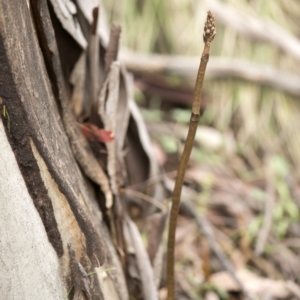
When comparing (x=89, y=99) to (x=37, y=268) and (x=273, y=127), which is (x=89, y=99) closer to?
(x=37, y=268)

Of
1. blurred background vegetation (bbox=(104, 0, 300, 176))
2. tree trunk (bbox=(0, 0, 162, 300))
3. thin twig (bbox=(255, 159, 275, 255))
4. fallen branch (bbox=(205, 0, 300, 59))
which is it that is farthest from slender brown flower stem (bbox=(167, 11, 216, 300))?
fallen branch (bbox=(205, 0, 300, 59))

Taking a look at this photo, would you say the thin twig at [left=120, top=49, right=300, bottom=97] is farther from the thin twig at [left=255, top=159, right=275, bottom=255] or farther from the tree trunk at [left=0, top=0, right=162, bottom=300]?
the tree trunk at [left=0, top=0, right=162, bottom=300]

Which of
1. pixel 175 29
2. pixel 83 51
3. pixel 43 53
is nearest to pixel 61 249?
pixel 43 53

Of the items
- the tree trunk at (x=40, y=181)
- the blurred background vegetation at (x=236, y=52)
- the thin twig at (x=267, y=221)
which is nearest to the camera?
the tree trunk at (x=40, y=181)

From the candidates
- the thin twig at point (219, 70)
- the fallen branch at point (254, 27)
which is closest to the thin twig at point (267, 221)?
the thin twig at point (219, 70)

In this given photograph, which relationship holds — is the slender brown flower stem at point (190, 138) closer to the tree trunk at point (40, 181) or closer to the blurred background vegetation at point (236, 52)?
the tree trunk at point (40, 181)

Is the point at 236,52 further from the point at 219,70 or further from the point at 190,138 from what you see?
the point at 190,138

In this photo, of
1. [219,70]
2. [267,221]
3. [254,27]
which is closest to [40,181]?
[267,221]

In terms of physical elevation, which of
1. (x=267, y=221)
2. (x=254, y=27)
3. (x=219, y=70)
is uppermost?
(x=254, y=27)
